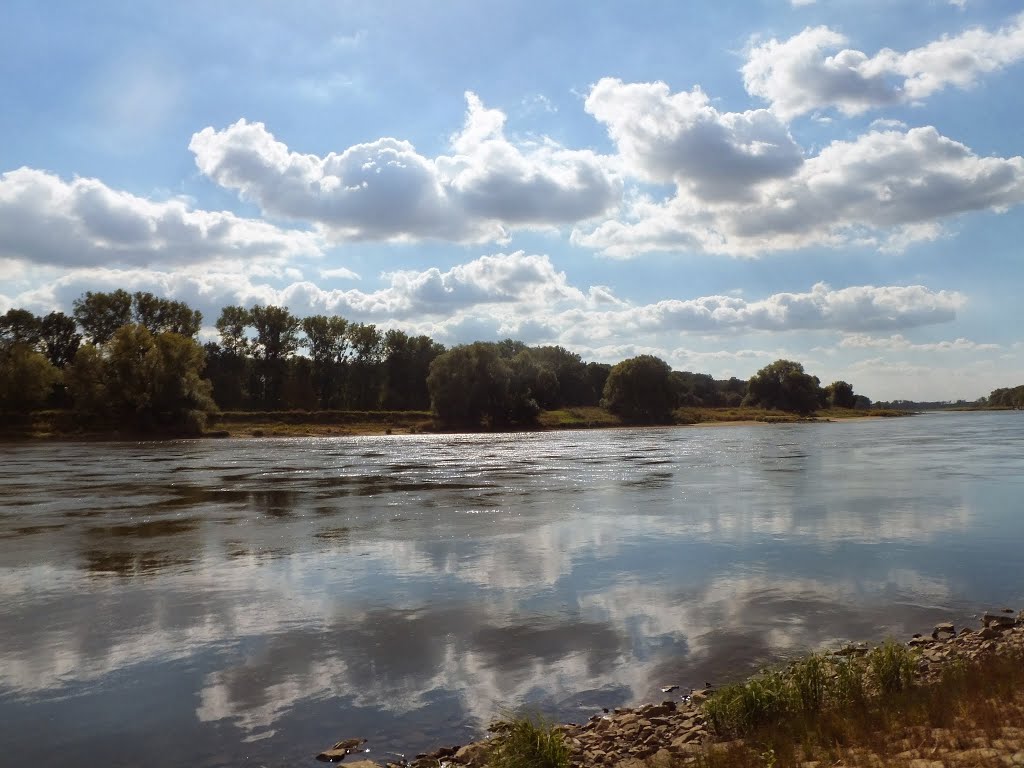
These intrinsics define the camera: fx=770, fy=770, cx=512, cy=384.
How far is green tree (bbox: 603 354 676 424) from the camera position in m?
138

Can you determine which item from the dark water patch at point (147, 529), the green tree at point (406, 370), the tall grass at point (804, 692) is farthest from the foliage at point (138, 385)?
the tall grass at point (804, 692)

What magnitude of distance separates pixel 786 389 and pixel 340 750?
188247 mm

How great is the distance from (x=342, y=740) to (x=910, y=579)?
13.4 meters

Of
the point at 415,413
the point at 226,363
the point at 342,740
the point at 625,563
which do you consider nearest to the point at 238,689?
the point at 342,740

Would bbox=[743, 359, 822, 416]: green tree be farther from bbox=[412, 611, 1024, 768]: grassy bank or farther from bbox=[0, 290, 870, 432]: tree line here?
bbox=[412, 611, 1024, 768]: grassy bank

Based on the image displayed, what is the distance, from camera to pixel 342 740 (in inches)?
369

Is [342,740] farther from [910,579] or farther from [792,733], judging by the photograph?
[910,579]

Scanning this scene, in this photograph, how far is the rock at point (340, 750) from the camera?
29.3 ft

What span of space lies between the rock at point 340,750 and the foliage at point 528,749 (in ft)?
5.48

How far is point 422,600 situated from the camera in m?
15.9

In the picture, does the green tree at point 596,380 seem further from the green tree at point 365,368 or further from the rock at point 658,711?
the rock at point 658,711

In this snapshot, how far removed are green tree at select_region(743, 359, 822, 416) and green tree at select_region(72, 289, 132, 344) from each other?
13960 cm

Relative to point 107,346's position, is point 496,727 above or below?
below

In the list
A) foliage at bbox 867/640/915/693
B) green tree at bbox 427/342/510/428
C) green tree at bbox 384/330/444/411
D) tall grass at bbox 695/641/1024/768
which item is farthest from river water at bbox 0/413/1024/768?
green tree at bbox 384/330/444/411
